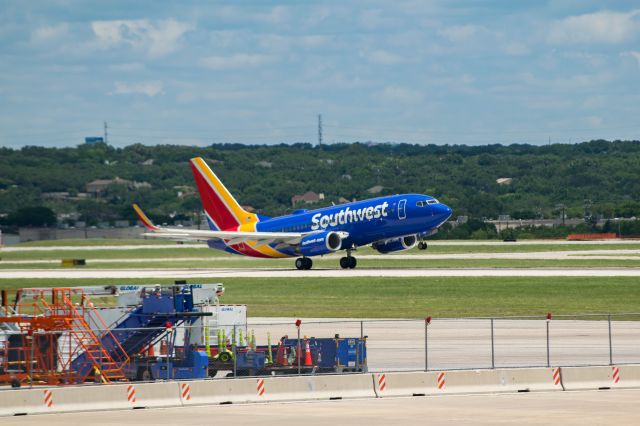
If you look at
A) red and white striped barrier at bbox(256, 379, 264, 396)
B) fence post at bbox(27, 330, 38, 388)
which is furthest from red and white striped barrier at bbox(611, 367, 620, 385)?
fence post at bbox(27, 330, 38, 388)

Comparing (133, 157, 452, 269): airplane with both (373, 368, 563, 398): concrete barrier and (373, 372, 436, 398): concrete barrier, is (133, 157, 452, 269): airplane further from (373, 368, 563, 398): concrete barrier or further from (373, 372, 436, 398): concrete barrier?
(373, 372, 436, 398): concrete barrier

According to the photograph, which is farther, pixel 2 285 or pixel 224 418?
pixel 2 285

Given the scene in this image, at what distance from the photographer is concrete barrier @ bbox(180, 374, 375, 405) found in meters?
28.1

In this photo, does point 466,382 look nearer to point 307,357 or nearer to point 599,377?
point 599,377

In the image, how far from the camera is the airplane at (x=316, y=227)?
78.1 metres

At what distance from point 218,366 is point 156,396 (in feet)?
14.1

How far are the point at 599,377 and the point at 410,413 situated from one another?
19.9 ft

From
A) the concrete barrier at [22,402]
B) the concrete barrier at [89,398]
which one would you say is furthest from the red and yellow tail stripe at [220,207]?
the concrete barrier at [22,402]

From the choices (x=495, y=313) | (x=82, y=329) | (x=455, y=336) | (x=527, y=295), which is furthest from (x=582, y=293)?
(x=82, y=329)

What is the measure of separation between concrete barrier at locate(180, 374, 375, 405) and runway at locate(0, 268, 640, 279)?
142 feet

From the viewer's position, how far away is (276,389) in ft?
94.3

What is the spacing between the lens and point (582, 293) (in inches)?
2360

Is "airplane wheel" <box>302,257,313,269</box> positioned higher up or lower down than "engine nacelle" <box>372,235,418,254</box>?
lower down

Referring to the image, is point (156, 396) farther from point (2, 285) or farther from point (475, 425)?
point (2, 285)
